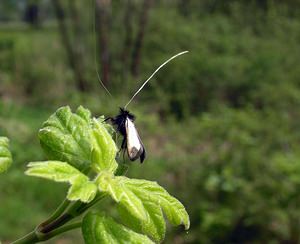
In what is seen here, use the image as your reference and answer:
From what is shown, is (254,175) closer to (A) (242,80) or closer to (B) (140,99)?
(B) (140,99)

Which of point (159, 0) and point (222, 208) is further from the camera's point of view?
point (159, 0)

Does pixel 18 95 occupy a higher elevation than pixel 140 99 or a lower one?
lower

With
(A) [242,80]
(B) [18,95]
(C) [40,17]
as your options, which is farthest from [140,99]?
(C) [40,17]

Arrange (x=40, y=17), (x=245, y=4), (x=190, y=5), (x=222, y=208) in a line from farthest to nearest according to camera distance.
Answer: (x=40, y=17) → (x=190, y=5) → (x=245, y=4) → (x=222, y=208)

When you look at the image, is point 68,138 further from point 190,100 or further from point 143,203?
point 190,100

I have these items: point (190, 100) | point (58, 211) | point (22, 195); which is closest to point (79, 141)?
point (58, 211)

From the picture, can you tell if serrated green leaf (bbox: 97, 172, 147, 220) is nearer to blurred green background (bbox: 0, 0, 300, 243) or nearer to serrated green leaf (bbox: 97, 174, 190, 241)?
serrated green leaf (bbox: 97, 174, 190, 241)

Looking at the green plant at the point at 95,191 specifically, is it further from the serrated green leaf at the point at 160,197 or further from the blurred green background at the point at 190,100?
the blurred green background at the point at 190,100

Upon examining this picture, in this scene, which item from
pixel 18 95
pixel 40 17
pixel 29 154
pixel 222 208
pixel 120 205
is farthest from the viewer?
pixel 40 17
